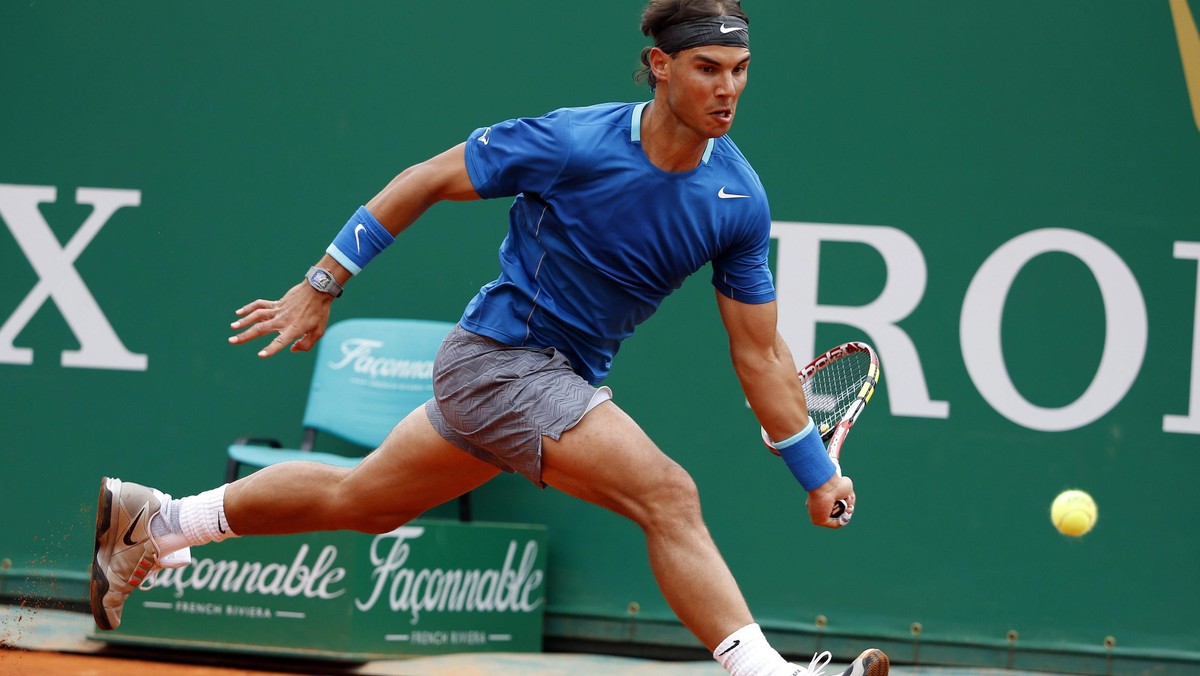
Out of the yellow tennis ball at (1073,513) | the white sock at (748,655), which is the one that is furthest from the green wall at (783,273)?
the white sock at (748,655)

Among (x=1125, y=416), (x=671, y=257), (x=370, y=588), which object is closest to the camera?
(x=671, y=257)

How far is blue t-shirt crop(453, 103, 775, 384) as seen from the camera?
3.13 meters

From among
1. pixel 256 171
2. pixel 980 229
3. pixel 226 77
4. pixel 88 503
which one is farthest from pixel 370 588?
pixel 980 229

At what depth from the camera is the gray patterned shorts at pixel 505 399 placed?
309 centimetres

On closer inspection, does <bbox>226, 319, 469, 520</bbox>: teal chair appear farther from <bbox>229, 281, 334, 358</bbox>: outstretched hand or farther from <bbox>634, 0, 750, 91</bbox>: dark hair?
<bbox>634, 0, 750, 91</bbox>: dark hair

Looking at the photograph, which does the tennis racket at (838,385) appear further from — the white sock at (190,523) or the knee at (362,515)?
the white sock at (190,523)

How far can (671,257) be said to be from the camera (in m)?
3.19

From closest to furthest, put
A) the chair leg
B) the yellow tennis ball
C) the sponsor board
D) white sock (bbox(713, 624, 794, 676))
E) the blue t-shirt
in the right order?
white sock (bbox(713, 624, 794, 676))
the blue t-shirt
the yellow tennis ball
the sponsor board
the chair leg

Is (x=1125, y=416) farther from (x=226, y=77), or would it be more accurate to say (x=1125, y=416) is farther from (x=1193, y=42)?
(x=226, y=77)

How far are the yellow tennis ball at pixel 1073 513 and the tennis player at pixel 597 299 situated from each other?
1.66m

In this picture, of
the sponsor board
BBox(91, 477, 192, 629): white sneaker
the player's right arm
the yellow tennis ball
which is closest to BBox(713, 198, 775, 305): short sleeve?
the player's right arm

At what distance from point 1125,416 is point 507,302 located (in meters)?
2.87

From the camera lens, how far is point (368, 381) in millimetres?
5086

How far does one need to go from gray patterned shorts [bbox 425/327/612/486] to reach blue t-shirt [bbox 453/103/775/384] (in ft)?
0.19
